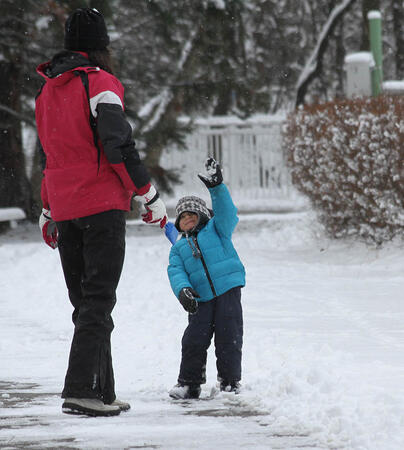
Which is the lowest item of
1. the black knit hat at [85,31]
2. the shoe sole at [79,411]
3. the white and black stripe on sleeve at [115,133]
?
the shoe sole at [79,411]

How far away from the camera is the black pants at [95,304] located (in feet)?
13.5

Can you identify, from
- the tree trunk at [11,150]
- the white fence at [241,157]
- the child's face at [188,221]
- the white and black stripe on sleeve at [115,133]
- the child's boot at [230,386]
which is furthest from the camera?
the white fence at [241,157]

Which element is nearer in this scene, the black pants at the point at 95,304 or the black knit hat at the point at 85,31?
the black pants at the point at 95,304

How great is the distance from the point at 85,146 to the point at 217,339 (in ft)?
4.34

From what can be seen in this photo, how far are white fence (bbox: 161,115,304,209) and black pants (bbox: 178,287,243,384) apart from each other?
565 inches

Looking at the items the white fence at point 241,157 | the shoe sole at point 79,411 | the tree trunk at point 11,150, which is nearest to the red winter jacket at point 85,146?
the shoe sole at point 79,411

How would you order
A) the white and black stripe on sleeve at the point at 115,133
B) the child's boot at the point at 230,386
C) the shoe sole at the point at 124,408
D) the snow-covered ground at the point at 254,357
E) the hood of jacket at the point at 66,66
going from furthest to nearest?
the child's boot at the point at 230,386, the shoe sole at the point at 124,408, the hood of jacket at the point at 66,66, the white and black stripe on sleeve at the point at 115,133, the snow-covered ground at the point at 254,357

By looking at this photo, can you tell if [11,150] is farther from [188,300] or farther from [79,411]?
[79,411]

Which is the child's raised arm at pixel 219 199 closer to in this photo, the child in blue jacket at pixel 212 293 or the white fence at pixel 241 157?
the child in blue jacket at pixel 212 293

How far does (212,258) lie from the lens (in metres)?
4.82

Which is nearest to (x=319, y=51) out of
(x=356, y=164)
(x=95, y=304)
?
(x=356, y=164)

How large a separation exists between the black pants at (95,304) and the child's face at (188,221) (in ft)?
2.39

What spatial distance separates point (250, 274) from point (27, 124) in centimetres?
603

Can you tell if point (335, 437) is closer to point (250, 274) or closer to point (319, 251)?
point (250, 274)
